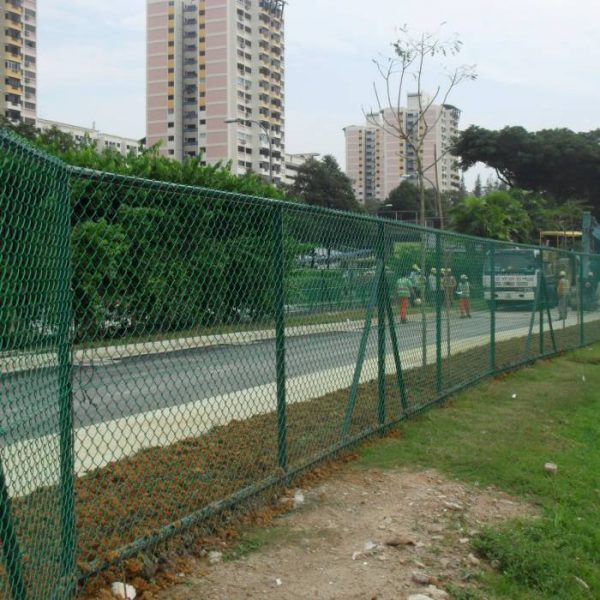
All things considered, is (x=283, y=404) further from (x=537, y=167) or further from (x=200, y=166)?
(x=537, y=167)

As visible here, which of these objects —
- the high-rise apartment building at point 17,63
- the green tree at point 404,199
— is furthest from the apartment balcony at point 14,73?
the green tree at point 404,199

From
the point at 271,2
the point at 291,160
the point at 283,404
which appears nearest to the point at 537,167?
the point at 283,404

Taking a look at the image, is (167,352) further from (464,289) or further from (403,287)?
(464,289)

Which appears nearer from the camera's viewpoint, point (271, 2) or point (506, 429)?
point (506, 429)

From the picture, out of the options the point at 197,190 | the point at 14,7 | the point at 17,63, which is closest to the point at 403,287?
the point at 197,190

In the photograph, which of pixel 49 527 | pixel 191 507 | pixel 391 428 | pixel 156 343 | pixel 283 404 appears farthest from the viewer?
pixel 391 428

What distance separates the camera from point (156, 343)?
361 centimetres

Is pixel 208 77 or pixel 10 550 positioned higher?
pixel 208 77

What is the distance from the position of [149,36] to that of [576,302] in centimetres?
→ 10610

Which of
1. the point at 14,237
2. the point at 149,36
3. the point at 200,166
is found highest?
the point at 149,36

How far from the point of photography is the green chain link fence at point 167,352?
9.26 feet

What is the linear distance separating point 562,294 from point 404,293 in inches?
284

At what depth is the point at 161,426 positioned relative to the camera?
161 inches

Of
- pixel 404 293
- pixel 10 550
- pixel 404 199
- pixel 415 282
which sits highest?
pixel 404 199
